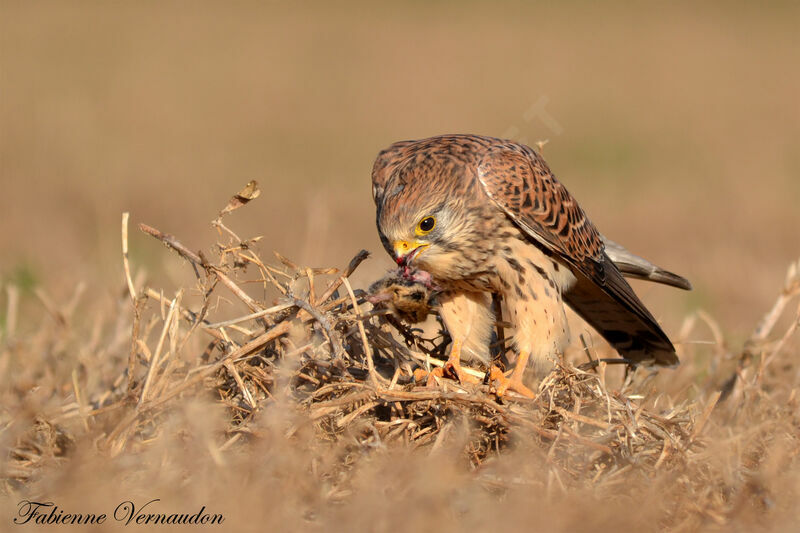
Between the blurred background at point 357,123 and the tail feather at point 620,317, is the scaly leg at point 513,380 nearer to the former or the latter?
the tail feather at point 620,317

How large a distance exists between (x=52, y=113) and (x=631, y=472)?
10.6 metres

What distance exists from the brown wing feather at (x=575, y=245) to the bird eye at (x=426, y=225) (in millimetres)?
359

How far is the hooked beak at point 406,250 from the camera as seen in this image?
3.56 metres

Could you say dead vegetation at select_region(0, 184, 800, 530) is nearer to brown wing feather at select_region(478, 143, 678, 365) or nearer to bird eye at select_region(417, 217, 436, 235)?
bird eye at select_region(417, 217, 436, 235)

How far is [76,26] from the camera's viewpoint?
17266 millimetres

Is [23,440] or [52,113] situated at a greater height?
[23,440]

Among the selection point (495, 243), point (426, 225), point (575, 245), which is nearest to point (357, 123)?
point (575, 245)

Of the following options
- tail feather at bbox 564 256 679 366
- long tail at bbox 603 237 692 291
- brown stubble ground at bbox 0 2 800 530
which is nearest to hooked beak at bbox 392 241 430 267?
brown stubble ground at bbox 0 2 800 530

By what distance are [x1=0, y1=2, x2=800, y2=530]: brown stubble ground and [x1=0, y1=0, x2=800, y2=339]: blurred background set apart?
2.0 inches

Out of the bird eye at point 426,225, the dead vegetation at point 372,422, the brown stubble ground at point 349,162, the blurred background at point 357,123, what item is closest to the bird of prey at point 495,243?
the bird eye at point 426,225

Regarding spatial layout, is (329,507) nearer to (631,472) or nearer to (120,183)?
(631,472)

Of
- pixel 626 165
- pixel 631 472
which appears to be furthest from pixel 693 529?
pixel 626 165

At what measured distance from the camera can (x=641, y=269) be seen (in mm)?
4594

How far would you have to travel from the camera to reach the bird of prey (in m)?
3.63
